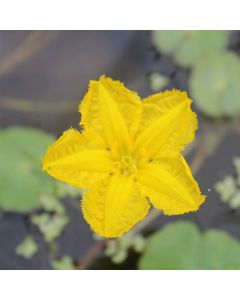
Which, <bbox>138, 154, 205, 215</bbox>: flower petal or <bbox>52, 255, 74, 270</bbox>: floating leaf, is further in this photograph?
<bbox>52, 255, 74, 270</bbox>: floating leaf

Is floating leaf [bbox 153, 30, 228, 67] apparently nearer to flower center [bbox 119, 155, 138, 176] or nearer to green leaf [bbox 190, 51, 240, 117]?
green leaf [bbox 190, 51, 240, 117]

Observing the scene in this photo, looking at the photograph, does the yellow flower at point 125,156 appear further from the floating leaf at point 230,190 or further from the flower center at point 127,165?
the floating leaf at point 230,190

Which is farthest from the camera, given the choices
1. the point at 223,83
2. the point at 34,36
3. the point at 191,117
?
the point at 34,36

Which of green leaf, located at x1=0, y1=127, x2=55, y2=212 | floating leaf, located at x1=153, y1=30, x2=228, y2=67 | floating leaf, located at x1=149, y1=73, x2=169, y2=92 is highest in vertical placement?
floating leaf, located at x1=153, y1=30, x2=228, y2=67

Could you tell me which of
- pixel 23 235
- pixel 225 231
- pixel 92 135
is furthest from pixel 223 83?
pixel 23 235

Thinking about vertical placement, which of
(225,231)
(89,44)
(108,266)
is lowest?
(108,266)

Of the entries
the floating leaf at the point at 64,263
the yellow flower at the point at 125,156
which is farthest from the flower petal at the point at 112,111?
the floating leaf at the point at 64,263

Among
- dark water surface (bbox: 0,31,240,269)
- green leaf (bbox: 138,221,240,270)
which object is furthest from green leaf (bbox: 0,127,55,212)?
green leaf (bbox: 138,221,240,270)

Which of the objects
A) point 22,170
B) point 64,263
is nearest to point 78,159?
point 22,170

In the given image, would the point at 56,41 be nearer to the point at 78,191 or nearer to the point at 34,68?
the point at 34,68
